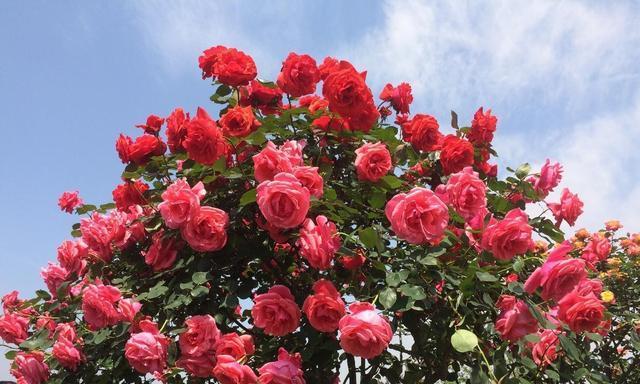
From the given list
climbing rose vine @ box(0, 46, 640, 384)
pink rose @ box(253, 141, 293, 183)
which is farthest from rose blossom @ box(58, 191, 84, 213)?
pink rose @ box(253, 141, 293, 183)

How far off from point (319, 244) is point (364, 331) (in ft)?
1.02

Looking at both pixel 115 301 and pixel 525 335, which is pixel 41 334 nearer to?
pixel 115 301

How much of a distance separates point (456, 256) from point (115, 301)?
48.7 inches

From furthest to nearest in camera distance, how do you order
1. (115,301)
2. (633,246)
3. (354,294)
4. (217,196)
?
(633,246)
(217,196)
(115,301)
(354,294)

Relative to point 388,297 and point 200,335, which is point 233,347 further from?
point 388,297

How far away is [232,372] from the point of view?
68.1 inches

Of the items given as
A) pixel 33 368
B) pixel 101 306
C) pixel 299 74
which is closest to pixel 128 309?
pixel 101 306

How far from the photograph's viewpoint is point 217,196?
2225mm

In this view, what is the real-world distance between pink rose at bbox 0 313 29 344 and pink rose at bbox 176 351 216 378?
4.09ft

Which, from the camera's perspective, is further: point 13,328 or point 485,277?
point 13,328

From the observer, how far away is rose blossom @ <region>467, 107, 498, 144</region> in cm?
265

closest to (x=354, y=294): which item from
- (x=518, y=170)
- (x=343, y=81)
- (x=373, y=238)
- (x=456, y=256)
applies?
(x=373, y=238)

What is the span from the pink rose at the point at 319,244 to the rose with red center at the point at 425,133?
0.81 meters

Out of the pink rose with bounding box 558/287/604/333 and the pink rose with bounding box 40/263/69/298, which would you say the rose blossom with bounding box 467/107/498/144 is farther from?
the pink rose with bounding box 40/263/69/298
